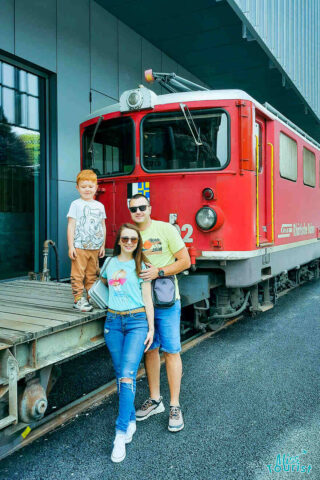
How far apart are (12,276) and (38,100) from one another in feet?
10.7

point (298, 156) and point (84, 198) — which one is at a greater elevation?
point (298, 156)

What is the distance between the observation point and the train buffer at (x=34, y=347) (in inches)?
105

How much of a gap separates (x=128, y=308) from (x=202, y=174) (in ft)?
7.19

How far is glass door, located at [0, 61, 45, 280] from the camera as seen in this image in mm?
7457

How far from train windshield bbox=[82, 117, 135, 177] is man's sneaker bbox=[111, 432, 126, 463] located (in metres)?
3.14

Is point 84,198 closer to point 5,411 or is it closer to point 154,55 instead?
point 5,411

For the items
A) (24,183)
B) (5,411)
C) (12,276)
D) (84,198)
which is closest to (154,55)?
(24,183)

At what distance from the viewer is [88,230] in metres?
3.75

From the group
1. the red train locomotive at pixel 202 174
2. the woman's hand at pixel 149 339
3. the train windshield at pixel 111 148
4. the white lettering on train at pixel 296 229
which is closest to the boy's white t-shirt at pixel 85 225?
the woman's hand at pixel 149 339

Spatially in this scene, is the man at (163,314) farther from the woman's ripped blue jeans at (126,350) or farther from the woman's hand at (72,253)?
the woman's hand at (72,253)

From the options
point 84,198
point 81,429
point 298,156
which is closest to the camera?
point 81,429

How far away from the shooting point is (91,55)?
895 cm

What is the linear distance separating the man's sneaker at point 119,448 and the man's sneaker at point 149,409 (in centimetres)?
52

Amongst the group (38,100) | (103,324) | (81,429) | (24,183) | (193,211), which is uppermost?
(38,100)
